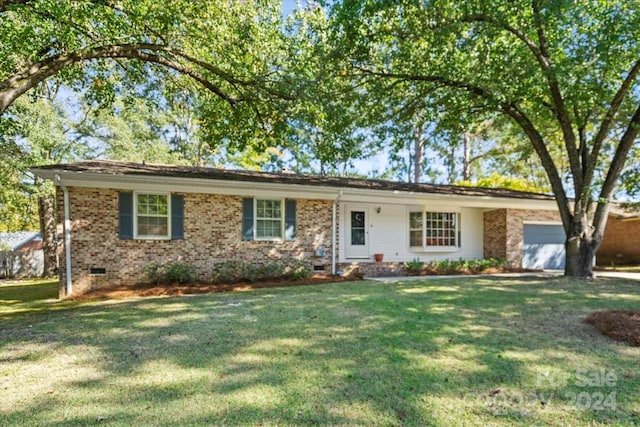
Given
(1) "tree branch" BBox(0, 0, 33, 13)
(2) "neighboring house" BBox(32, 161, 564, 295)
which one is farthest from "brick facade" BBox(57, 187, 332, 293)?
(1) "tree branch" BBox(0, 0, 33, 13)

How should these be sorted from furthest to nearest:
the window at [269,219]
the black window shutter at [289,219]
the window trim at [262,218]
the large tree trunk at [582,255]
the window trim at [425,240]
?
1. the window trim at [425,240]
2. the black window shutter at [289,219]
3. the window at [269,219]
4. the window trim at [262,218]
5. the large tree trunk at [582,255]

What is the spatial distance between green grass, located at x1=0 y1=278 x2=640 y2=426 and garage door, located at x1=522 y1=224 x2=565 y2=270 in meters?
7.88

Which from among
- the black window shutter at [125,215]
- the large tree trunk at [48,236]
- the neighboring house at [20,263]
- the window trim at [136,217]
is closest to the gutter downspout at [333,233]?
the window trim at [136,217]

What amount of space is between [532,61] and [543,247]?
8.29 metres

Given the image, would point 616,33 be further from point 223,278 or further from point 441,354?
point 223,278

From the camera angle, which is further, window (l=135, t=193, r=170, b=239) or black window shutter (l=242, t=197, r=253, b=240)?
black window shutter (l=242, t=197, r=253, b=240)

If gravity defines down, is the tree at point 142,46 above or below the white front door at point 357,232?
above

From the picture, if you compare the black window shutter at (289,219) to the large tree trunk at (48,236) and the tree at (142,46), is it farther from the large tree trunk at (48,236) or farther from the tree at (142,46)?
the large tree trunk at (48,236)

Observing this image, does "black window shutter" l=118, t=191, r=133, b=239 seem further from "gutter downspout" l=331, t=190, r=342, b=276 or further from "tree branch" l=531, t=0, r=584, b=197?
"tree branch" l=531, t=0, r=584, b=197

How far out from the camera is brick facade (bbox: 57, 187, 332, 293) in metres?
8.88

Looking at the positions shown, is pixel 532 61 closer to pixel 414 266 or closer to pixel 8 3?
pixel 414 266

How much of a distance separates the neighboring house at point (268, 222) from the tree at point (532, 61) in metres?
3.24

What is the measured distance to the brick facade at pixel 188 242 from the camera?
8.88 meters

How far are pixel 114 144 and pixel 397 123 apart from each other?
13.9 meters
